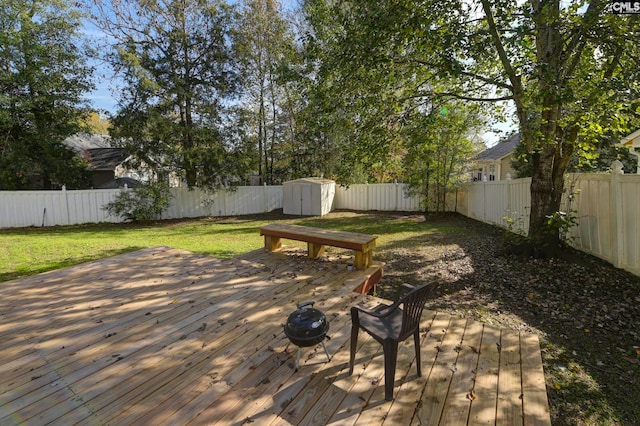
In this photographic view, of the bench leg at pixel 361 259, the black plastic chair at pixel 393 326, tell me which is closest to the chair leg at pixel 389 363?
the black plastic chair at pixel 393 326

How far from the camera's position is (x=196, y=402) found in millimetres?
1844

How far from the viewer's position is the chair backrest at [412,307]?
5.91ft

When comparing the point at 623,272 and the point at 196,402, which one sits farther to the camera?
the point at 623,272

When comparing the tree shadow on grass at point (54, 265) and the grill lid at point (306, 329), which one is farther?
the tree shadow on grass at point (54, 265)

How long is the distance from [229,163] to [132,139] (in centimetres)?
363

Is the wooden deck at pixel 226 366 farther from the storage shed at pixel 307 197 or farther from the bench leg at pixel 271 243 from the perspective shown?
the storage shed at pixel 307 197

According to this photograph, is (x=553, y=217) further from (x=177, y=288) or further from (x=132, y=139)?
(x=132, y=139)

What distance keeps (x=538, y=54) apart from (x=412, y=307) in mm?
4718

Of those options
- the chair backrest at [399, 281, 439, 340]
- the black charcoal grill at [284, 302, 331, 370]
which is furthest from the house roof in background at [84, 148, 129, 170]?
the chair backrest at [399, 281, 439, 340]

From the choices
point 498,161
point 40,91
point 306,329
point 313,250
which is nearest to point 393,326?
point 306,329

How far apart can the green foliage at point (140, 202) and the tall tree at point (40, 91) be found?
3.59 m

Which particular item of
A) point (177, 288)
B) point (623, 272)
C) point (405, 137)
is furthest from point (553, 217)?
point (177, 288)

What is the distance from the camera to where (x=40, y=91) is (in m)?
11.5

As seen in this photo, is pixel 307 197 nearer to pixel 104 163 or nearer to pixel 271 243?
pixel 271 243
